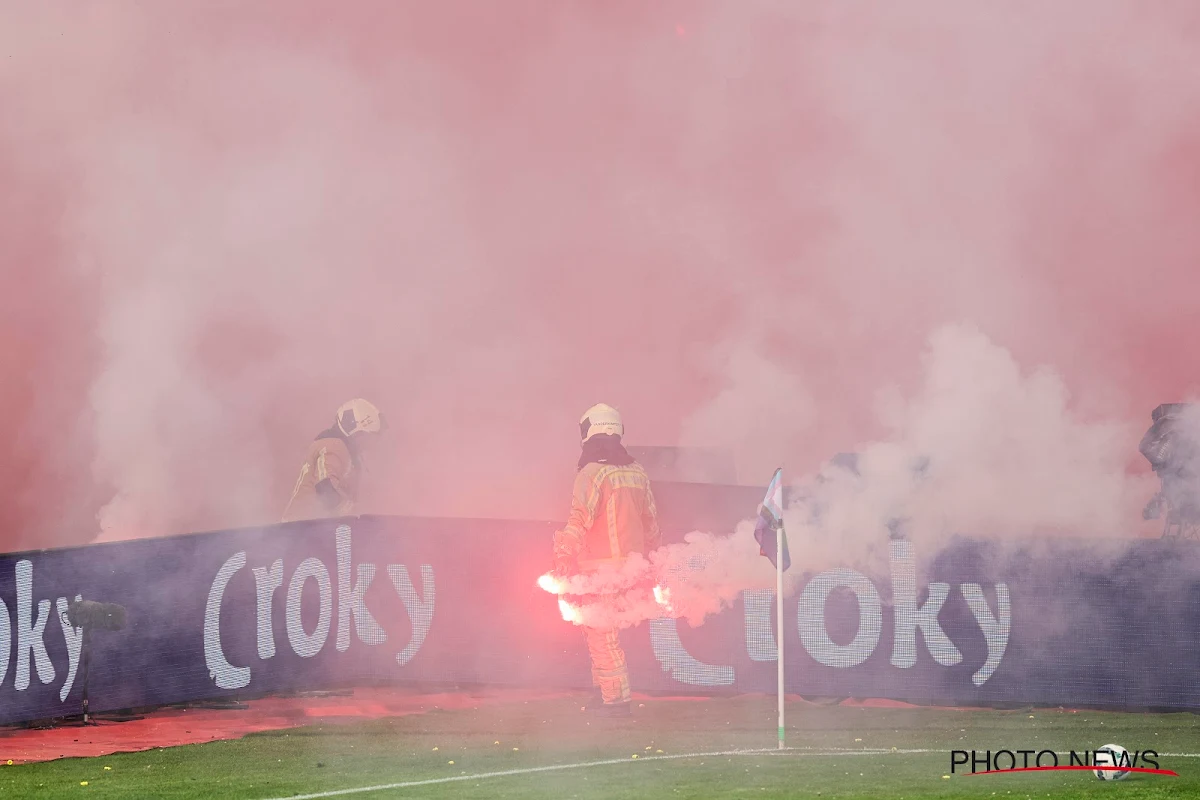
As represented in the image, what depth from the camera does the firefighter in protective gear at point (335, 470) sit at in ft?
56.6

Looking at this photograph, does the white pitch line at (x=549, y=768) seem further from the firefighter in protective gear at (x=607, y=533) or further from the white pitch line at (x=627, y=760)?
the firefighter in protective gear at (x=607, y=533)

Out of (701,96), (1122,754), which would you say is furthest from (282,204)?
(1122,754)

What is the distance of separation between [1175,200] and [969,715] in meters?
15.4

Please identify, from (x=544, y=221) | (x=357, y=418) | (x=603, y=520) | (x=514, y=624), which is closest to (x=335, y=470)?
(x=357, y=418)

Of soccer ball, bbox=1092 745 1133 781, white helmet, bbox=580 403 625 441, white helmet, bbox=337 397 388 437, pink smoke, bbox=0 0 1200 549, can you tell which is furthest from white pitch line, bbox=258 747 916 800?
pink smoke, bbox=0 0 1200 549

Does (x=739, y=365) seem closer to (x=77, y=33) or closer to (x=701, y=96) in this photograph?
(x=701, y=96)

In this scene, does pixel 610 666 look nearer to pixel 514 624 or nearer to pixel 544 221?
pixel 514 624

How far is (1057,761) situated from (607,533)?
4602 mm

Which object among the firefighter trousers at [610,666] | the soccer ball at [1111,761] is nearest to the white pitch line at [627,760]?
the soccer ball at [1111,761]

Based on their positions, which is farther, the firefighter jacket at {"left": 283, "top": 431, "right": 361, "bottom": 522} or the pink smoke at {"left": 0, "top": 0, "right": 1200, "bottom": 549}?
the pink smoke at {"left": 0, "top": 0, "right": 1200, "bottom": 549}

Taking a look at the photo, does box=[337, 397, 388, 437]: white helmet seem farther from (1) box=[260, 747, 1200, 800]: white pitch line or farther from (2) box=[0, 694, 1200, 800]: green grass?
(1) box=[260, 747, 1200, 800]: white pitch line

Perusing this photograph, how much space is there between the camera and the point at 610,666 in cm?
1405

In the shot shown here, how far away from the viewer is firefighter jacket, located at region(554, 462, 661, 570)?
14117 millimetres

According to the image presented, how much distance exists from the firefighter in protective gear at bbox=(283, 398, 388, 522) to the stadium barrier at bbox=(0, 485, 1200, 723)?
4.61 feet
